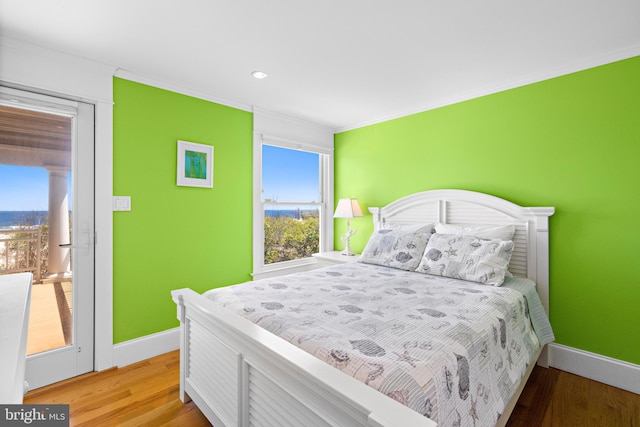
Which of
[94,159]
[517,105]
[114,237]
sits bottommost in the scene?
[114,237]

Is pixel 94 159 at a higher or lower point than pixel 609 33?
lower

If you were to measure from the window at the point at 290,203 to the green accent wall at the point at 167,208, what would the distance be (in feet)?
1.21

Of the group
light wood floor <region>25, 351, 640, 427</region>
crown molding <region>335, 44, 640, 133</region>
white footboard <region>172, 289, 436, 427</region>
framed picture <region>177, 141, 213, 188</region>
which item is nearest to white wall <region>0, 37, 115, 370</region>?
light wood floor <region>25, 351, 640, 427</region>

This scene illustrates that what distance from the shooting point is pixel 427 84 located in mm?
2660

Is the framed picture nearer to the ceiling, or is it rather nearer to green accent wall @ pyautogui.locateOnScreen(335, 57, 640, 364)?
the ceiling

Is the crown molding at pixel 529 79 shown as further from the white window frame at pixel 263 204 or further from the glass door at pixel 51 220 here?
the glass door at pixel 51 220

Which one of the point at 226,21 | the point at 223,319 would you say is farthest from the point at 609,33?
the point at 223,319

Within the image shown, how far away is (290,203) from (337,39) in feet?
6.81

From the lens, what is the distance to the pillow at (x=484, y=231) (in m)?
2.45

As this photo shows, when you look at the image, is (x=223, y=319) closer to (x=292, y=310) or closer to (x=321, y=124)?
(x=292, y=310)

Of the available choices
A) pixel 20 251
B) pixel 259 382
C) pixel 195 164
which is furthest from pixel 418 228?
pixel 20 251

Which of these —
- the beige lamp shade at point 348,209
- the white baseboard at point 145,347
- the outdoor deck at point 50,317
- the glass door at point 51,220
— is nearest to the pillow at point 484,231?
the beige lamp shade at point 348,209

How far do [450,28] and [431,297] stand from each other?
1636mm

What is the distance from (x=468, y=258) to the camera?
229 cm
